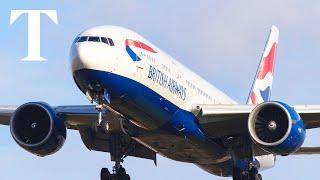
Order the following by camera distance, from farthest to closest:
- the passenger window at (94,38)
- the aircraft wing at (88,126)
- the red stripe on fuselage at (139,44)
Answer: the aircraft wing at (88,126)
the red stripe on fuselage at (139,44)
the passenger window at (94,38)

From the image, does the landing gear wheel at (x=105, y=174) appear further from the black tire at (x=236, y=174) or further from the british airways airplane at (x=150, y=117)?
the black tire at (x=236, y=174)

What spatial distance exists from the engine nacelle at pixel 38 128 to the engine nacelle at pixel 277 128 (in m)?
8.19

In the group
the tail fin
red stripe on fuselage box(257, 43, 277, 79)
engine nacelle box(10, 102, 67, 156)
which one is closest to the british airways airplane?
engine nacelle box(10, 102, 67, 156)

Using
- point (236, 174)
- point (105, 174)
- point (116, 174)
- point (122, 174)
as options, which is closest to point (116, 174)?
point (116, 174)

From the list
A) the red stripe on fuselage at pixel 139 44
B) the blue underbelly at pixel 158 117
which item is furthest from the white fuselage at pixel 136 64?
A: the blue underbelly at pixel 158 117

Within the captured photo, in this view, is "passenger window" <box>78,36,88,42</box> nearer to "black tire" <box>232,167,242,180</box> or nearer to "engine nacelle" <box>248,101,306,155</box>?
"engine nacelle" <box>248,101,306,155</box>

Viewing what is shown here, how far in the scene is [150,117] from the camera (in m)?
42.9

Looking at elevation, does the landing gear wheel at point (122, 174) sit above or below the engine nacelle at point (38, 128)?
below

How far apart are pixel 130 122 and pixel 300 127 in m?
6.85

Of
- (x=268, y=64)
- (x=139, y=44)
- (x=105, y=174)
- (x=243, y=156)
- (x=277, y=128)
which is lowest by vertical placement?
(x=105, y=174)

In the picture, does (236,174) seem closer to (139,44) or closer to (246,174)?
(246,174)

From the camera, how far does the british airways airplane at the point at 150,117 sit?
40938mm

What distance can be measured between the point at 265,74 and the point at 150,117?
2087 centimetres

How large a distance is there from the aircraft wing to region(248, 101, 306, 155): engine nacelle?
5.94 metres
